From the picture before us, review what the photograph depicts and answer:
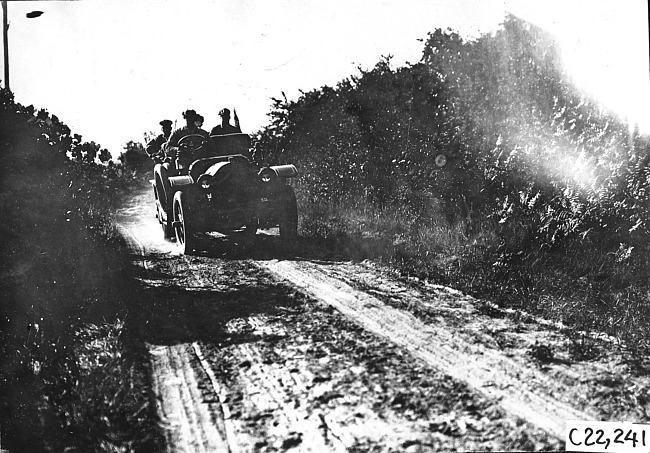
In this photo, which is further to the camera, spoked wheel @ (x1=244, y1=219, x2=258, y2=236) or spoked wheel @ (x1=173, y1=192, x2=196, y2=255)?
spoked wheel @ (x1=244, y1=219, x2=258, y2=236)

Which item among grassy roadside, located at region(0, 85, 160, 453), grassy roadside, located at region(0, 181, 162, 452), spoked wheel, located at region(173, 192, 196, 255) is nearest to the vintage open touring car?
spoked wheel, located at region(173, 192, 196, 255)

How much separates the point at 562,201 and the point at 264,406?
5.18 m

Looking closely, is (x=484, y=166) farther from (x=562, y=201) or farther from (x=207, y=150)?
(x=207, y=150)

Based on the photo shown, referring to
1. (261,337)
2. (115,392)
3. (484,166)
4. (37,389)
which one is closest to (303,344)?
(261,337)

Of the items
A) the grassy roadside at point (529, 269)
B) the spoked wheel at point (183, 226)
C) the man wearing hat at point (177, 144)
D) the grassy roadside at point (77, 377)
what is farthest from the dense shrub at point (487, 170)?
the grassy roadside at point (77, 377)

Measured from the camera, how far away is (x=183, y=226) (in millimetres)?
10062

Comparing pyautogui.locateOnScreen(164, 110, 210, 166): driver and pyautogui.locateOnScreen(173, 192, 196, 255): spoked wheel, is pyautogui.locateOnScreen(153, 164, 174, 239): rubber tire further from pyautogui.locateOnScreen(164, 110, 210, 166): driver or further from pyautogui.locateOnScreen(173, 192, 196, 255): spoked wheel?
pyautogui.locateOnScreen(173, 192, 196, 255): spoked wheel

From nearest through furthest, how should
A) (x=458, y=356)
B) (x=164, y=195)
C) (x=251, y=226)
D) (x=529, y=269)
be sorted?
(x=458, y=356) → (x=529, y=269) → (x=251, y=226) → (x=164, y=195)

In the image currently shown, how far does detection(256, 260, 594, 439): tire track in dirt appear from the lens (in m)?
3.65

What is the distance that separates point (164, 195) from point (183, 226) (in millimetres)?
1898

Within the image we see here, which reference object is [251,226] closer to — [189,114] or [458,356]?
[189,114]

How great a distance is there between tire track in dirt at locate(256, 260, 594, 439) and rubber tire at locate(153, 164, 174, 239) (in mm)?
5047

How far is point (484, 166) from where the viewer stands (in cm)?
933

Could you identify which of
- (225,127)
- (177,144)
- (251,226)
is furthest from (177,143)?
(251,226)
